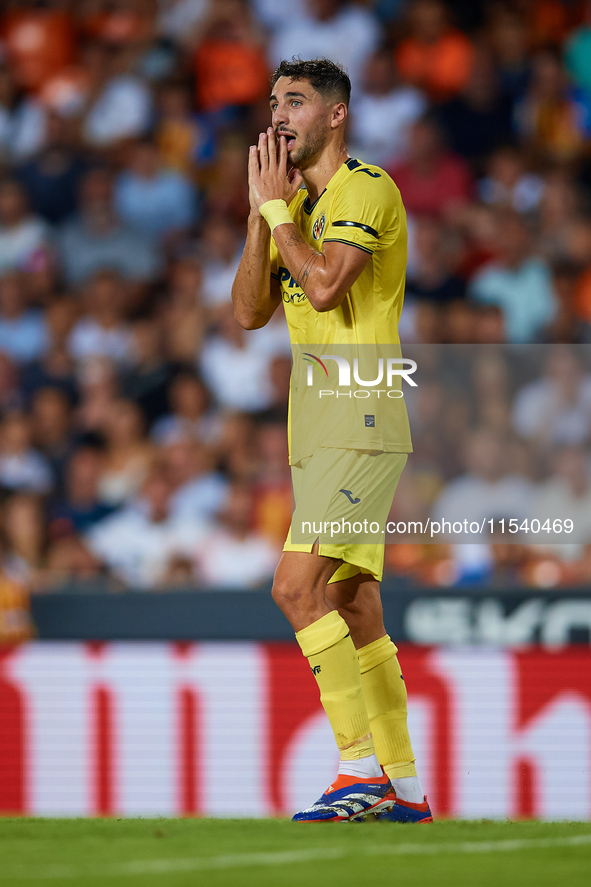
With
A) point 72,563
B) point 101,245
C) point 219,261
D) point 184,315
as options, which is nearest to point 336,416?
point 72,563

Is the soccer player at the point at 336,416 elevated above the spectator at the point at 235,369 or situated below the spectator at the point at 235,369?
below

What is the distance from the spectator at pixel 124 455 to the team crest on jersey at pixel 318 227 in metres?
4.29

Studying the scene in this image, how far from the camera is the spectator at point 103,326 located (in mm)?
8758

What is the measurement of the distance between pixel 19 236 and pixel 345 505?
6.43 m

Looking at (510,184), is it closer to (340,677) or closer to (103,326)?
(103,326)

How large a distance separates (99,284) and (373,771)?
6.11m

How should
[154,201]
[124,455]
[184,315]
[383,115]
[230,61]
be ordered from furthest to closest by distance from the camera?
1. [230,61]
2. [154,201]
3. [383,115]
4. [184,315]
5. [124,455]

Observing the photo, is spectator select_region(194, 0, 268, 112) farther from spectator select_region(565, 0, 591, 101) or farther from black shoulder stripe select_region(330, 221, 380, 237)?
black shoulder stripe select_region(330, 221, 380, 237)

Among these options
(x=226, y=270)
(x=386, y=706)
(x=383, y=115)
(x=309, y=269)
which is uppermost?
(x=383, y=115)

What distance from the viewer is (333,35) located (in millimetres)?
9734

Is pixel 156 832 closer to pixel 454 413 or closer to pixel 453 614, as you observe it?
pixel 453 614

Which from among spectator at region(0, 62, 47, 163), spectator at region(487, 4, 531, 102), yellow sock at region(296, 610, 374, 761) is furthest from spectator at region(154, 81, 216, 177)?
yellow sock at region(296, 610, 374, 761)

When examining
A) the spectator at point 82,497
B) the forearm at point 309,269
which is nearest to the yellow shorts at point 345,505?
the forearm at point 309,269

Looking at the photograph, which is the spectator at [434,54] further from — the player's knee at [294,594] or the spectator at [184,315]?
the player's knee at [294,594]
